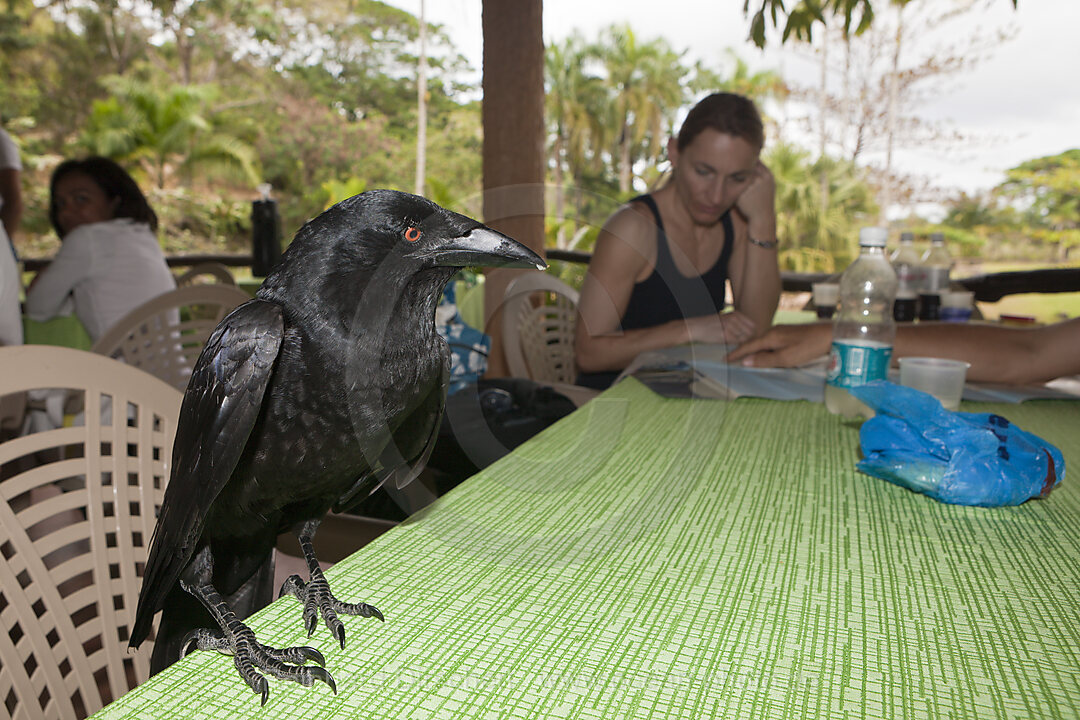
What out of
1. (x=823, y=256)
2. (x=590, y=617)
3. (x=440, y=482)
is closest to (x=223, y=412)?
(x=590, y=617)

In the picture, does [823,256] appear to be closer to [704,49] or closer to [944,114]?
[944,114]

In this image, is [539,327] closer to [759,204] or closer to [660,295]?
[660,295]

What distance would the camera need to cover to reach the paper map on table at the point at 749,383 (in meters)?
1.37

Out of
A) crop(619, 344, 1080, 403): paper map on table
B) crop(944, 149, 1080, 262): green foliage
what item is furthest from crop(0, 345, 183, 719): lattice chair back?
crop(944, 149, 1080, 262): green foliage

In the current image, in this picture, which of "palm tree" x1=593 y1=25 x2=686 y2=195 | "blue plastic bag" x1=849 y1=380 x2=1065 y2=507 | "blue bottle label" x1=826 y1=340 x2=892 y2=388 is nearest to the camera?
"blue plastic bag" x1=849 y1=380 x2=1065 y2=507

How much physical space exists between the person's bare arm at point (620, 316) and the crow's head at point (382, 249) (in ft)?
→ 4.36

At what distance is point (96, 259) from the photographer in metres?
2.56

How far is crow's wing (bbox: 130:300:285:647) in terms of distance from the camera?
1.81 ft

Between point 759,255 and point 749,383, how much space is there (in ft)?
3.26

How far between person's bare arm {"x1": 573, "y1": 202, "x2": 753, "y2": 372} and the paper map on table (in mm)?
209

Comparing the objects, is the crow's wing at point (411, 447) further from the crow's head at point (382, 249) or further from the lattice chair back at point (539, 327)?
the lattice chair back at point (539, 327)

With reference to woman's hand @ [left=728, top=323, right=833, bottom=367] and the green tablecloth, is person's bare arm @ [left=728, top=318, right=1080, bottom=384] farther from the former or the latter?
the green tablecloth

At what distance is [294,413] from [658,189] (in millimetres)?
Answer: 2075

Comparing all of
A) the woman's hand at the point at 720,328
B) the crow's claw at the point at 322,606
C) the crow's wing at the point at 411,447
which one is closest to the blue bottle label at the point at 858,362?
the woman's hand at the point at 720,328
